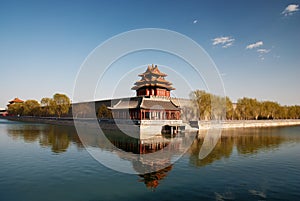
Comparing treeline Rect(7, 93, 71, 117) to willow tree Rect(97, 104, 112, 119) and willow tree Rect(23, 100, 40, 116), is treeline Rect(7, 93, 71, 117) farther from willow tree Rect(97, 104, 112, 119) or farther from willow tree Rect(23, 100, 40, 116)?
willow tree Rect(97, 104, 112, 119)

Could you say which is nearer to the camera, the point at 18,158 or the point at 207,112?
the point at 18,158

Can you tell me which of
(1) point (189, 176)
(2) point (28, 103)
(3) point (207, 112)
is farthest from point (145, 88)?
(2) point (28, 103)

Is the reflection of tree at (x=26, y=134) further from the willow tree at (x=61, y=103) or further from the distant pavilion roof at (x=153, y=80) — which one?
the distant pavilion roof at (x=153, y=80)

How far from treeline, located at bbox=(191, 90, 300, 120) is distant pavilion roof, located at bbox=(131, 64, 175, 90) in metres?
8.14

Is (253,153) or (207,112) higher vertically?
(207,112)

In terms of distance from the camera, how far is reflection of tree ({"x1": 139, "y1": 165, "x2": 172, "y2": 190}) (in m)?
12.7

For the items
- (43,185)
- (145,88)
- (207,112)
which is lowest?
(43,185)

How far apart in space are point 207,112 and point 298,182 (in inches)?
1631

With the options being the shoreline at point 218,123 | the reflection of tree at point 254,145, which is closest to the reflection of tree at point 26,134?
the shoreline at point 218,123

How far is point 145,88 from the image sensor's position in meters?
50.4

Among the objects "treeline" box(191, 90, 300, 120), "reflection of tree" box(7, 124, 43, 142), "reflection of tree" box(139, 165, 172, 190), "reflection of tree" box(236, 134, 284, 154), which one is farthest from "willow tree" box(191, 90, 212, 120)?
"reflection of tree" box(139, 165, 172, 190)

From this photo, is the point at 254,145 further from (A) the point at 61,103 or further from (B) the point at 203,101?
(A) the point at 61,103

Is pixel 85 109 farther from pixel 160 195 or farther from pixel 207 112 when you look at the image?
pixel 160 195

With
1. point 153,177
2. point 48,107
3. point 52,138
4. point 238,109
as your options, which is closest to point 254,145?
point 153,177
